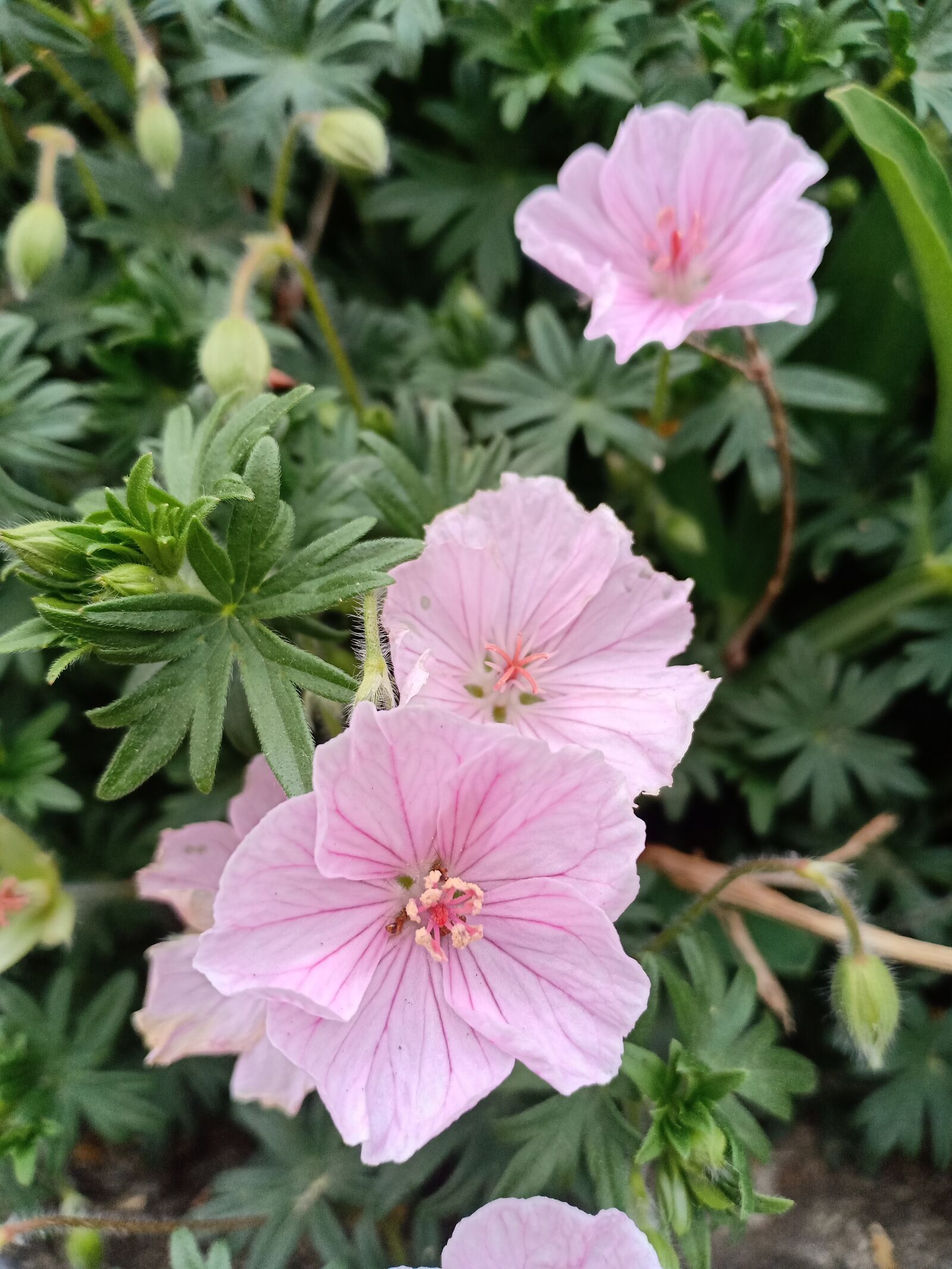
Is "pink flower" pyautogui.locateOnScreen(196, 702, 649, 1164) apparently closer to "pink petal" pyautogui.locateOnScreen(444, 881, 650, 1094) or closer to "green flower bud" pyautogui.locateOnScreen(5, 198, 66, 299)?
"pink petal" pyautogui.locateOnScreen(444, 881, 650, 1094)

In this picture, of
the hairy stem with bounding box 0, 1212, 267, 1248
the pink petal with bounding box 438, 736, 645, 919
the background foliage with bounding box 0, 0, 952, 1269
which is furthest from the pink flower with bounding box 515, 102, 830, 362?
the hairy stem with bounding box 0, 1212, 267, 1248

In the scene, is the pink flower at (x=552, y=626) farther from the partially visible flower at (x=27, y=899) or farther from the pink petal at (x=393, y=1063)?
the partially visible flower at (x=27, y=899)

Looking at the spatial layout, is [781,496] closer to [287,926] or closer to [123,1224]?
[287,926]

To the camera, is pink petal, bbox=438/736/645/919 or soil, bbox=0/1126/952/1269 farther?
soil, bbox=0/1126/952/1269

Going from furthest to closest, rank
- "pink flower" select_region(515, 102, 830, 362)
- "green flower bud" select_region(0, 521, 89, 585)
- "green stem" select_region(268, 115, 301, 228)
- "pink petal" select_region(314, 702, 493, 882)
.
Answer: "green stem" select_region(268, 115, 301, 228) < "pink flower" select_region(515, 102, 830, 362) < "green flower bud" select_region(0, 521, 89, 585) < "pink petal" select_region(314, 702, 493, 882)

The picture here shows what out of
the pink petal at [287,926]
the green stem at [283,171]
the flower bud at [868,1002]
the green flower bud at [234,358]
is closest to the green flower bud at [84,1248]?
the pink petal at [287,926]

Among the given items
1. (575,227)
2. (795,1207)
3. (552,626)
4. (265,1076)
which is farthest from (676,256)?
(795,1207)

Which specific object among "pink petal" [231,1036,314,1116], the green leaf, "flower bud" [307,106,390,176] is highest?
the green leaf

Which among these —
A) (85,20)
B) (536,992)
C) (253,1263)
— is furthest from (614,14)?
(253,1263)
